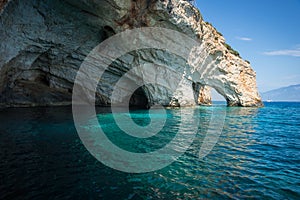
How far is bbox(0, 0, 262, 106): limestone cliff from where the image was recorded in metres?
14.3

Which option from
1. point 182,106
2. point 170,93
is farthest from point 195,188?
point 182,106

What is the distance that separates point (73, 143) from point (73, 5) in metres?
11.6

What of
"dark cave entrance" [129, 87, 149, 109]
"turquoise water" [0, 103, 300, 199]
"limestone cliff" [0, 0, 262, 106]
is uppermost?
"limestone cliff" [0, 0, 262, 106]

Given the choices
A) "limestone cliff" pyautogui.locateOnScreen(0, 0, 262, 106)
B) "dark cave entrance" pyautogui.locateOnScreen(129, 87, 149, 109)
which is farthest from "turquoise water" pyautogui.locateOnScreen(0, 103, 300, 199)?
"dark cave entrance" pyautogui.locateOnScreen(129, 87, 149, 109)

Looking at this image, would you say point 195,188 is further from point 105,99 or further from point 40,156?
point 105,99

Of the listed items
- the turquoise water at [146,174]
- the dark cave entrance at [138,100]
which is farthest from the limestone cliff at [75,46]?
the turquoise water at [146,174]

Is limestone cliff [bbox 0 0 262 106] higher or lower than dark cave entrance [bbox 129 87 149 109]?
higher

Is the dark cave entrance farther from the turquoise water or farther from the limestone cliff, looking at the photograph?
the turquoise water

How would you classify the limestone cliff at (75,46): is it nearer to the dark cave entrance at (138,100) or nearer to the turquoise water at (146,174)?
the dark cave entrance at (138,100)

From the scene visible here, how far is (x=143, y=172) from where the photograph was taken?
18.5 feet

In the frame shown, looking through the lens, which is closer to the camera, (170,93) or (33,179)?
(33,179)

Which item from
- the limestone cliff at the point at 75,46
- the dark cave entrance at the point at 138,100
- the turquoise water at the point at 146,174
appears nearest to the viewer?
the turquoise water at the point at 146,174

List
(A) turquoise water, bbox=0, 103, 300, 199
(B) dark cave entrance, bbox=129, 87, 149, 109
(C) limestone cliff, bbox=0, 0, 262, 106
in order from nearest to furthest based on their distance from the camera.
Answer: (A) turquoise water, bbox=0, 103, 300, 199
(C) limestone cliff, bbox=0, 0, 262, 106
(B) dark cave entrance, bbox=129, 87, 149, 109

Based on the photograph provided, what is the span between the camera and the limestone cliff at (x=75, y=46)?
14.3 m
